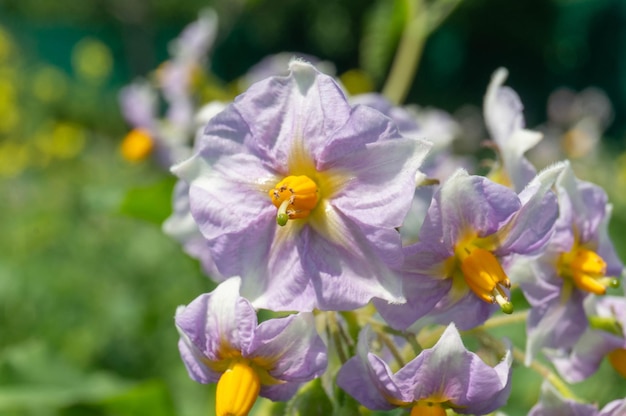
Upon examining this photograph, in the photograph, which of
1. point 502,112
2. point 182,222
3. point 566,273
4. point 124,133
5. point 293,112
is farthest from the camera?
point 124,133

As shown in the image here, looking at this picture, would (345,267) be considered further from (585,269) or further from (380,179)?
(585,269)

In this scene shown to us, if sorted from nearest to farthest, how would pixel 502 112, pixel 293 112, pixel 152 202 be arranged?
1. pixel 293 112
2. pixel 502 112
3. pixel 152 202

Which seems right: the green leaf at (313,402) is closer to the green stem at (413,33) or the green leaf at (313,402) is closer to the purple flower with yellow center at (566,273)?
the purple flower with yellow center at (566,273)

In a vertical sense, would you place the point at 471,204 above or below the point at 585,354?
above

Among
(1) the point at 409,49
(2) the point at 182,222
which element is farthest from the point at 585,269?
(1) the point at 409,49

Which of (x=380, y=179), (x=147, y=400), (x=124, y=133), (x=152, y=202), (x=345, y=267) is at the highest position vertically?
(x=380, y=179)

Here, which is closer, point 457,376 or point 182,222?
point 457,376

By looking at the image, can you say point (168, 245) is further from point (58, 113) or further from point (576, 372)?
point (58, 113)
